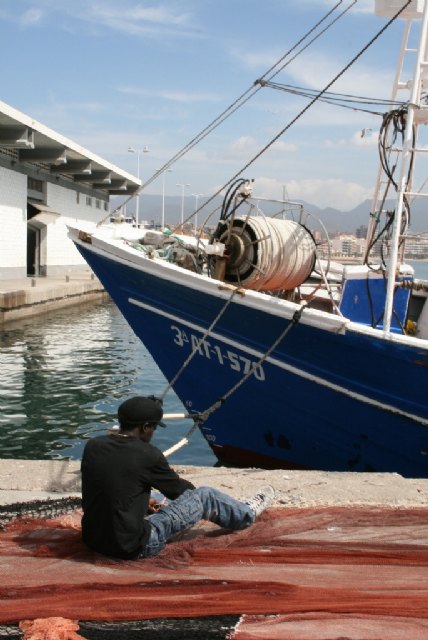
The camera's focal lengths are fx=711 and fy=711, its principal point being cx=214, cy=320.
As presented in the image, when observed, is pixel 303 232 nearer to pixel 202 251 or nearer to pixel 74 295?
pixel 202 251

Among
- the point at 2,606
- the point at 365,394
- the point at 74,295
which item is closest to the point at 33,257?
the point at 74,295

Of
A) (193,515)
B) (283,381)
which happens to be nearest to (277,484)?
(193,515)

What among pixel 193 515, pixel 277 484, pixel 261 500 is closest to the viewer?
pixel 193 515

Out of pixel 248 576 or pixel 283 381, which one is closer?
pixel 248 576

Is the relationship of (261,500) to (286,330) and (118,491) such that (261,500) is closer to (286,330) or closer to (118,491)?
(118,491)

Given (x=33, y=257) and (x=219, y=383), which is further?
(x=33, y=257)

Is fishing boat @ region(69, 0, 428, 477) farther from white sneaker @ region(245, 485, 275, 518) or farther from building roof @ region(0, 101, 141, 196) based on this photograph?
building roof @ region(0, 101, 141, 196)

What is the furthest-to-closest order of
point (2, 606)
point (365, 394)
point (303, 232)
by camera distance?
point (303, 232)
point (365, 394)
point (2, 606)

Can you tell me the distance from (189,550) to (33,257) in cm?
3411

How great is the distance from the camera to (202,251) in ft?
27.1

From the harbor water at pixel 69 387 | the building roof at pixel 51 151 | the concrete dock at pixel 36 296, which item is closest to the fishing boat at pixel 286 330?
the harbor water at pixel 69 387

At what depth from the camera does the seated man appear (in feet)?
12.5

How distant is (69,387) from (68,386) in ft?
0.31

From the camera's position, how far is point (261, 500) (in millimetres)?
4898
